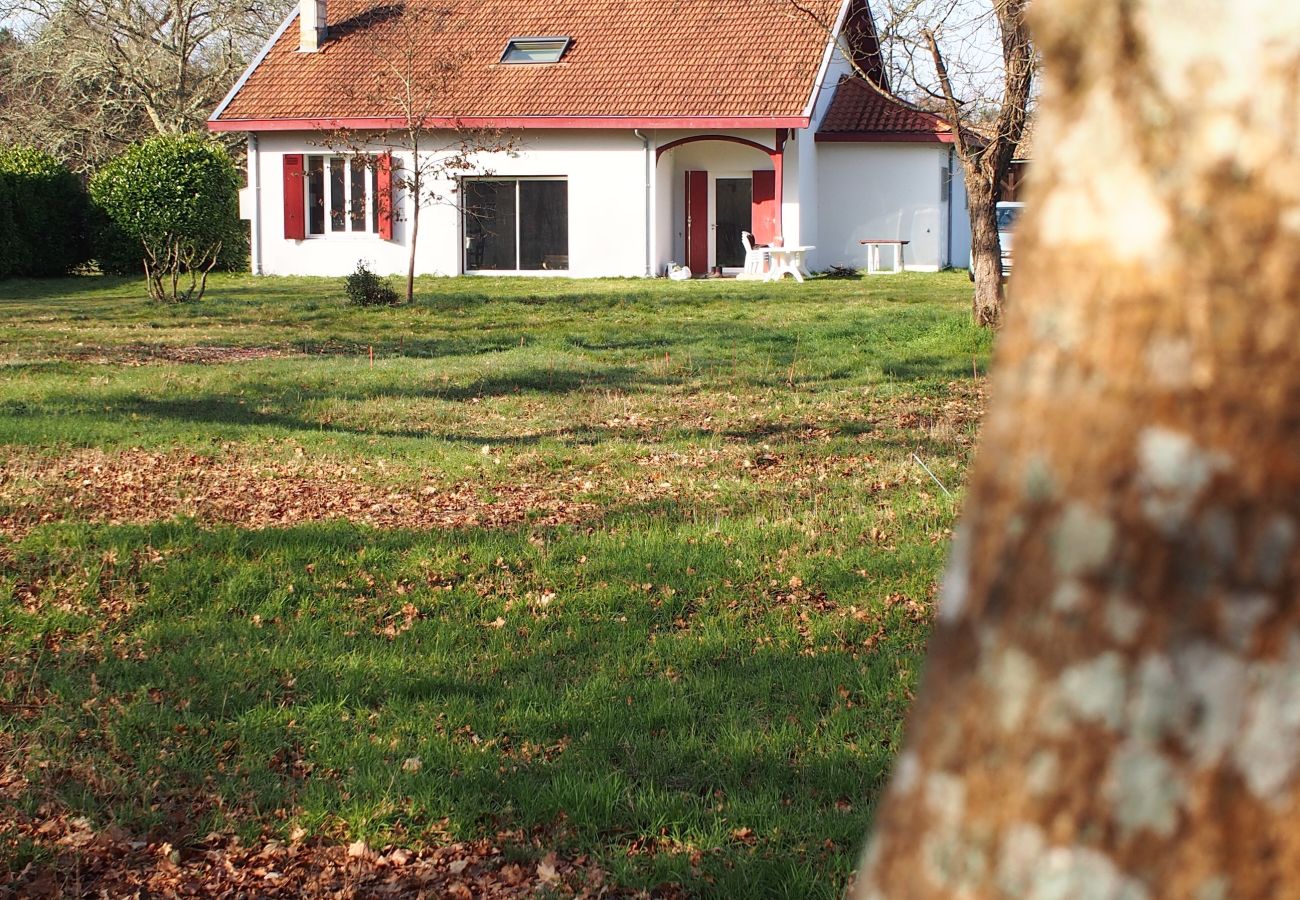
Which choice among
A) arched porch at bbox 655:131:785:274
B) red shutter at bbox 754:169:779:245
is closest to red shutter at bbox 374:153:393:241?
arched porch at bbox 655:131:785:274

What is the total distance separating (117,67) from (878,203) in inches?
843

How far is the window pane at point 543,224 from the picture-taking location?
29.2 meters

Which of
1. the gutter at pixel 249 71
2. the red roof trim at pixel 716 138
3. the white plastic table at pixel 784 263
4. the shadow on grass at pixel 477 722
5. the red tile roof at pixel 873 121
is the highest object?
the gutter at pixel 249 71

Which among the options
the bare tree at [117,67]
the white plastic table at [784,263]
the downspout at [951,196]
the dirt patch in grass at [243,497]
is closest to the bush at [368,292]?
the white plastic table at [784,263]

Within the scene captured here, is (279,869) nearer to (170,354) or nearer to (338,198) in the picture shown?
(170,354)

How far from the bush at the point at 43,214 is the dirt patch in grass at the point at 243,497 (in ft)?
72.2

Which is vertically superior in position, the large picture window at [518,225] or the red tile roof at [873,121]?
the red tile roof at [873,121]

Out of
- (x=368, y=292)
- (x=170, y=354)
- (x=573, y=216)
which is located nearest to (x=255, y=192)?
(x=573, y=216)

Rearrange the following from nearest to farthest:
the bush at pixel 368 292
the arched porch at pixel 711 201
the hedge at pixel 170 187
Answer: the bush at pixel 368 292, the hedge at pixel 170 187, the arched porch at pixel 711 201

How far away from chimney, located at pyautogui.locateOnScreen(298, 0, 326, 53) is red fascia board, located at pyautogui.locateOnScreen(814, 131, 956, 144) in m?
10.8

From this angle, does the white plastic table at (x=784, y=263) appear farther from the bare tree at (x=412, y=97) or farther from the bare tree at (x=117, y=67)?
the bare tree at (x=117, y=67)

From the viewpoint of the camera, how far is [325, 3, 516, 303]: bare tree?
26.6m

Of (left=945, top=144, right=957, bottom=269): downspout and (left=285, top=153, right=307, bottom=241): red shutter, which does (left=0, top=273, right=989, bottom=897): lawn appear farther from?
(left=945, top=144, right=957, bottom=269): downspout

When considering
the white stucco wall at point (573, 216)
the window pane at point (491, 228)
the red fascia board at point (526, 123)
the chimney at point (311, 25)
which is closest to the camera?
the red fascia board at point (526, 123)
